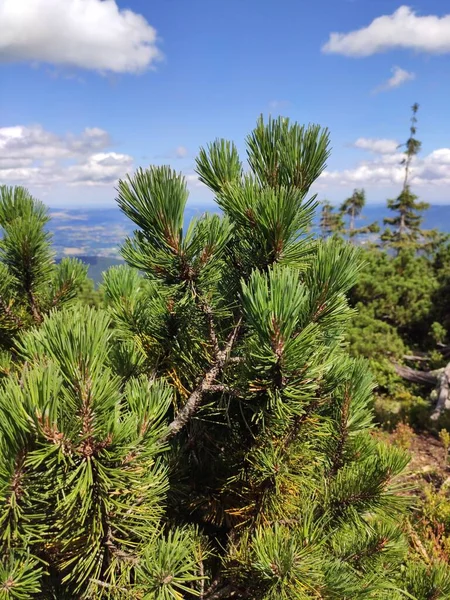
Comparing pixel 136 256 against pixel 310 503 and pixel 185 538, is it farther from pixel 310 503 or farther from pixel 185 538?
pixel 310 503

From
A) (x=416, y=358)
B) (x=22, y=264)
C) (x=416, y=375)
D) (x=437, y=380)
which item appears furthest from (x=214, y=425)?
(x=416, y=358)

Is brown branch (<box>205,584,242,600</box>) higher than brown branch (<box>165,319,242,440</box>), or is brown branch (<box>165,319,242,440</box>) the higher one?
brown branch (<box>165,319,242,440</box>)

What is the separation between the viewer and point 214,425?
7.00ft

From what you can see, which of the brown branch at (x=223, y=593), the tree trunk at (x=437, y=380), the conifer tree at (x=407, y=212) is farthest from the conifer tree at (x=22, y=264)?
the conifer tree at (x=407, y=212)

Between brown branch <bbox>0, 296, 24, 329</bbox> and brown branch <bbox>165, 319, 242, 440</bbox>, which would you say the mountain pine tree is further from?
brown branch <bbox>0, 296, 24, 329</bbox>

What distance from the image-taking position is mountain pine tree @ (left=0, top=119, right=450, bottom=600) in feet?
4.00

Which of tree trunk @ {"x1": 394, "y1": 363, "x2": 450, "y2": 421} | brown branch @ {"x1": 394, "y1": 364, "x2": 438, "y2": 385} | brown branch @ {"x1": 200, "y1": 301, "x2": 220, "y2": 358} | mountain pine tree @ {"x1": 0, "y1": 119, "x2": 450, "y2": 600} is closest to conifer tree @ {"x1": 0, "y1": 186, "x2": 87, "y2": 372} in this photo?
mountain pine tree @ {"x1": 0, "y1": 119, "x2": 450, "y2": 600}

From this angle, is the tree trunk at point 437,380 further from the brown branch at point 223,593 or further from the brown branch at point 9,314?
the brown branch at point 9,314

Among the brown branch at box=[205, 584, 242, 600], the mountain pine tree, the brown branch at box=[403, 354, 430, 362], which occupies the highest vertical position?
the mountain pine tree

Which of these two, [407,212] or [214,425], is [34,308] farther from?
[407,212]

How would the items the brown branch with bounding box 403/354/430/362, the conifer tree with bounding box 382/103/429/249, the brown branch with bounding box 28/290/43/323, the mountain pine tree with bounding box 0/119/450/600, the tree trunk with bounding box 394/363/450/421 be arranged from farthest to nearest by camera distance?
the conifer tree with bounding box 382/103/429/249
the brown branch with bounding box 403/354/430/362
the tree trunk with bounding box 394/363/450/421
the brown branch with bounding box 28/290/43/323
the mountain pine tree with bounding box 0/119/450/600

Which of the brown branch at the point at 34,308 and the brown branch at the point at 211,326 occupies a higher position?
the brown branch at the point at 211,326

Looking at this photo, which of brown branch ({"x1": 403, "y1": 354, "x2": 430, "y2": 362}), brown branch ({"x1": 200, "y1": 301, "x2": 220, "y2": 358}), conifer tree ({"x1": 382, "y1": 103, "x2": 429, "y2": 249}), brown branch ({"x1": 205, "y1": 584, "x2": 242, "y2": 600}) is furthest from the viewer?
conifer tree ({"x1": 382, "y1": 103, "x2": 429, "y2": 249})

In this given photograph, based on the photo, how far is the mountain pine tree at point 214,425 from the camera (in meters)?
1.22
